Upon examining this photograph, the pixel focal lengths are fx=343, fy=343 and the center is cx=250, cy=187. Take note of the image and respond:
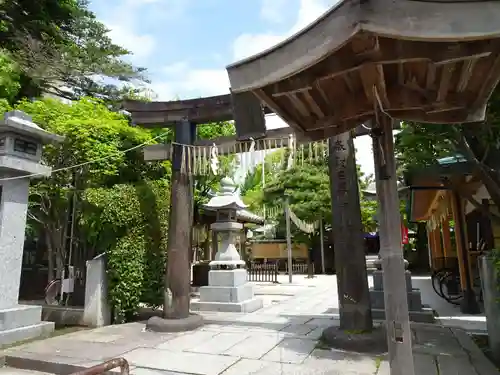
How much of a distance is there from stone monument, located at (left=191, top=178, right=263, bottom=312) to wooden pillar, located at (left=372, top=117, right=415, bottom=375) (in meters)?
6.28

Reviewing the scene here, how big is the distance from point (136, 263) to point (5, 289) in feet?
7.20

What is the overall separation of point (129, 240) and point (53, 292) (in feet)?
12.2

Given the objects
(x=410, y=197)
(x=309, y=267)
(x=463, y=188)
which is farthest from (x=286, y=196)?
(x=463, y=188)

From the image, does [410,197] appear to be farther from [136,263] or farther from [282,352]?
[136,263]

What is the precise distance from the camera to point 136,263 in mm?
7004

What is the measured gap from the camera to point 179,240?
266 inches

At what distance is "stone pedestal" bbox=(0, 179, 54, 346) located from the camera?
18.8 ft

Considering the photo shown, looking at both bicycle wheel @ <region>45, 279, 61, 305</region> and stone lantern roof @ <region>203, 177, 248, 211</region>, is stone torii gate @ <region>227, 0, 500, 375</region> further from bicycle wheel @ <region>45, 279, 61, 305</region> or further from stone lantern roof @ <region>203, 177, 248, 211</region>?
bicycle wheel @ <region>45, 279, 61, 305</region>

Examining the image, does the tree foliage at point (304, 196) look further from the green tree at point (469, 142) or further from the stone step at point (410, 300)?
the green tree at point (469, 142)

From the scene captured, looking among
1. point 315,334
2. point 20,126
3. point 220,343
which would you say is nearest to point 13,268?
point 20,126

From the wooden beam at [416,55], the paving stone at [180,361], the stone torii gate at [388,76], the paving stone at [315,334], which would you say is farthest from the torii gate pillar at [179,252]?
the wooden beam at [416,55]

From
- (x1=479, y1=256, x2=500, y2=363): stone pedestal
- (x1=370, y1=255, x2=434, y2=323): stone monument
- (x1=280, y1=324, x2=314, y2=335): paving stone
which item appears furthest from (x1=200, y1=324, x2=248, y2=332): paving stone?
(x1=479, y1=256, x2=500, y2=363): stone pedestal

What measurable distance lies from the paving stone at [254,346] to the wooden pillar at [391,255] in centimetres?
265

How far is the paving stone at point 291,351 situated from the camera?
4.63m
